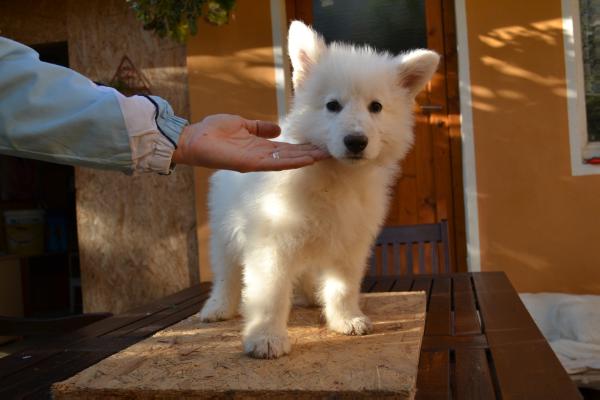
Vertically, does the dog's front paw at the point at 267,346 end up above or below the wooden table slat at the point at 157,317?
above

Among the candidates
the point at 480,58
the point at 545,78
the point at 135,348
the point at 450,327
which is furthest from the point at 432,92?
the point at 135,348

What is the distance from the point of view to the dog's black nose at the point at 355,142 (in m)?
2.43

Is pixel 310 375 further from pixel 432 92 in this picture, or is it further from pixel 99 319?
pixel 432 92

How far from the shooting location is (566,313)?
17.3ft

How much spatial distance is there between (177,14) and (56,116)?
184 inches

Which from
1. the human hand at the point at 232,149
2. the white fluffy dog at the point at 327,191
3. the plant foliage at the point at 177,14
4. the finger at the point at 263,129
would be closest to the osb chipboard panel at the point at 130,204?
the plant foliage at the point at 177,14

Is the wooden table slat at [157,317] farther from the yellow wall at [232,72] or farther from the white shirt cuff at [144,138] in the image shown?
the yellow wall at [232,72]

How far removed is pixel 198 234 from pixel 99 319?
3151 mm

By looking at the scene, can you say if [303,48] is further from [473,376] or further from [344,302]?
[473,376]

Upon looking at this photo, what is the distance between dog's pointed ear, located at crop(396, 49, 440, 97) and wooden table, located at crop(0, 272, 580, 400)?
3.57 feet

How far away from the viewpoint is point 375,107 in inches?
104

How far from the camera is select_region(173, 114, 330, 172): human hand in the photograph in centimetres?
192

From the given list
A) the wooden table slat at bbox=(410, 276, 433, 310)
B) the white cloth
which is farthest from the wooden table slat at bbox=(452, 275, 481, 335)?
the white cloth

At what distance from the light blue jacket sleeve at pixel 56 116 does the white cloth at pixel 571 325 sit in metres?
4.02
